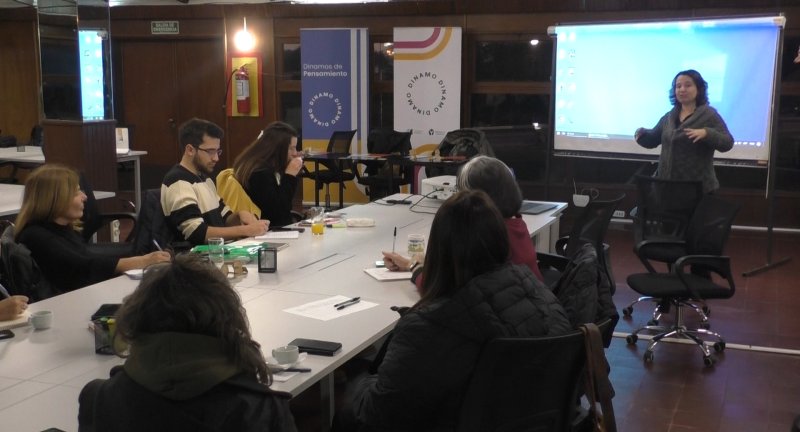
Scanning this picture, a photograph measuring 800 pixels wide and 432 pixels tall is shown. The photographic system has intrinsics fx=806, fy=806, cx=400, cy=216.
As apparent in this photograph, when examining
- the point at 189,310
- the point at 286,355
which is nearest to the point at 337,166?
the point at 286,355

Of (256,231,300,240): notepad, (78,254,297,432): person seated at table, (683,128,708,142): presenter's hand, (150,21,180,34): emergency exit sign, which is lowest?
(256,231,300,240): notepad

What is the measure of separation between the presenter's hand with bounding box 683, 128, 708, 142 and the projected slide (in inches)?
50.2

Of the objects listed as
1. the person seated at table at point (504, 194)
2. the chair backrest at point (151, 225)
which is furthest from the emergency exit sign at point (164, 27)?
the person seated at table at point (504, 194)

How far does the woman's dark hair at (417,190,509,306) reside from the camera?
7.07 feet

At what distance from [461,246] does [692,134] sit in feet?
12.7

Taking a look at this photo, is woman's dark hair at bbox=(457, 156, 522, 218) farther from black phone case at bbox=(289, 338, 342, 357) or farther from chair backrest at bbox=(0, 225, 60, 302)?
chair backrest at bbox=(0, 225, 60, 302)

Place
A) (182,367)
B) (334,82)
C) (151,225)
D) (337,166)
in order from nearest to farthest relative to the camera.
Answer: (182,367), (151,225), (337,166), (334,82)

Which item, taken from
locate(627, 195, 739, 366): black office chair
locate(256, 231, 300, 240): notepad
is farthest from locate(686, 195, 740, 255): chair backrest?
locate(256, 231, 300, 240): notepad

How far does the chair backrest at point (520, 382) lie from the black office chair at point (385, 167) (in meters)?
6.68

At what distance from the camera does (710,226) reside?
4.78 metres

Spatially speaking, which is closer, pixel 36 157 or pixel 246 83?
pixel 36 157

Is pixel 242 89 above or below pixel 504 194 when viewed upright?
above

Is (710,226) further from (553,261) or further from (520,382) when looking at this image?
(520,382)

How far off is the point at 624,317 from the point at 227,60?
7147 millimetres
